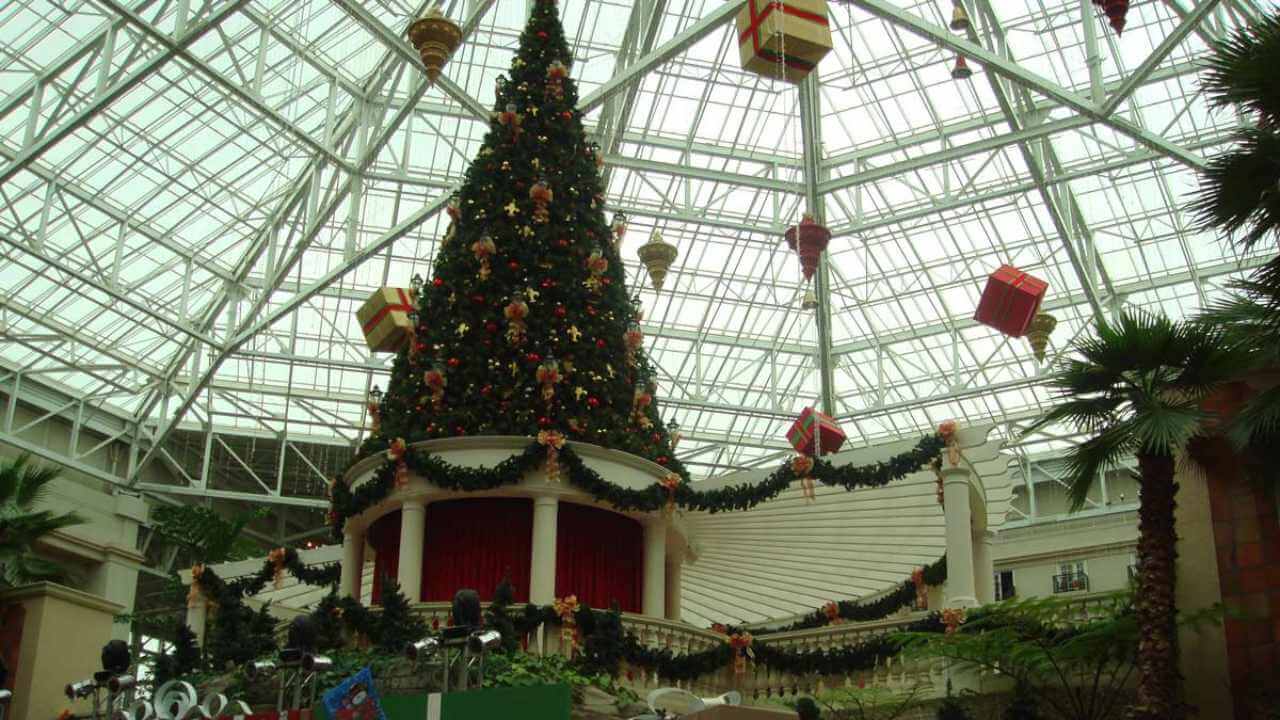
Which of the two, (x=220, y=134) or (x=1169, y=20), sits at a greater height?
(x=1169, y=20)

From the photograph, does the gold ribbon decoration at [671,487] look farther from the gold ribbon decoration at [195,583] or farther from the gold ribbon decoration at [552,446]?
the gold ribbon decoration at [195,583]

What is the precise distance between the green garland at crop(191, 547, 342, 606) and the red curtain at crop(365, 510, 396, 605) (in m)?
0.79

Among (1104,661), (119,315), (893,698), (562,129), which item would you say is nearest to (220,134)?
(119,315)

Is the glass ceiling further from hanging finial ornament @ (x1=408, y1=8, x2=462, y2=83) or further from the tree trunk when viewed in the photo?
the tree trunk

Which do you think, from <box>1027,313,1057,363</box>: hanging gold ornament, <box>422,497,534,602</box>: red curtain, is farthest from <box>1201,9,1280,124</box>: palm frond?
<box>1027,313,1057,363</box>: hanging gold ornament

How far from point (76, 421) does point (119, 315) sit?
2822mm

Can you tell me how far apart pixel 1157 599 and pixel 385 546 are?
1113cm

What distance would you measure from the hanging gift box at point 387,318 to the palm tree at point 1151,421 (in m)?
12.2

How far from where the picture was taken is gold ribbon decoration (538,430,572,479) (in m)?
20.5

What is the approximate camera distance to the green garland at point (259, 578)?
70.3 ft

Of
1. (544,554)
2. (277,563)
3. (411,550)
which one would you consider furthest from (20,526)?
(544,554)

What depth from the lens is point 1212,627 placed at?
1661 cm

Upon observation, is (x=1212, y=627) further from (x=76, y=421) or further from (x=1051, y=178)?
(x=76, y=421)

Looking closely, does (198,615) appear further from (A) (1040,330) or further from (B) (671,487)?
(A) (1040,330)
